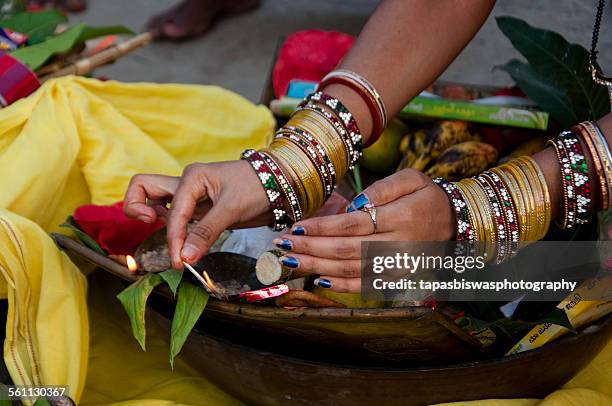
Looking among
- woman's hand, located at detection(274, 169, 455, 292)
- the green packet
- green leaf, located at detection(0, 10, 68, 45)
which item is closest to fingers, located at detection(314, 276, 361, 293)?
woman's hand, located at detection(274, 169, 455, 292)

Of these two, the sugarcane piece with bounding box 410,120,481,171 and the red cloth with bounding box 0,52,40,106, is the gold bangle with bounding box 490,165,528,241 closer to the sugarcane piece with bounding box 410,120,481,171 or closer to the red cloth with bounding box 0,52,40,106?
the sugarcane piece with bounding box 410,120,481,171

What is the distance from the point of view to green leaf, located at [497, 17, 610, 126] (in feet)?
4.12

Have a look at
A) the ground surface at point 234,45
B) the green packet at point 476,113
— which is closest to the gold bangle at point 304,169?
the green packet at point 476,113

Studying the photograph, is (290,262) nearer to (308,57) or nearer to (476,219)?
(476,219)

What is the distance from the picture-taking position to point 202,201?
1000 millimetres

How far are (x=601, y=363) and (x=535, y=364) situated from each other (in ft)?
0.74

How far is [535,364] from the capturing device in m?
0.90

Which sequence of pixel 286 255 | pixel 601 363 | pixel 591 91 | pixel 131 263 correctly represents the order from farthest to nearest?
1. pixel 591 91
2. pixel 601 363
3. pixel 131 263
4. pixel 286 255

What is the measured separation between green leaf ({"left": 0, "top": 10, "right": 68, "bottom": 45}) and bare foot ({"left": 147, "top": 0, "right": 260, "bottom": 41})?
1.11 metres

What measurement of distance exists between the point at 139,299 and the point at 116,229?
0.71 feet

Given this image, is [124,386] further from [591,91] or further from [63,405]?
[591,91]

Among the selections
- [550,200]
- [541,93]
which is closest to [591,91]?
[541,93]

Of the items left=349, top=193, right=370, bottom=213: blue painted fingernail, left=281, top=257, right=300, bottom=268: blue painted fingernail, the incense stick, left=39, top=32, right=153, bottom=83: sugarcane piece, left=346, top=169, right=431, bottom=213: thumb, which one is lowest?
left=39, top=32, right=153, bottom=83: sugarcane piece

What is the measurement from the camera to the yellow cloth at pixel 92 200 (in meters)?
1.02
